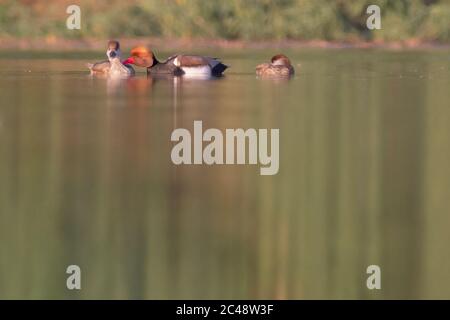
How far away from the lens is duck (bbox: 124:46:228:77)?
2408 cm

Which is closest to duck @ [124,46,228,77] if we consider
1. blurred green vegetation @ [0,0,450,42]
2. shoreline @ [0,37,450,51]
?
shoreline @ [0,37,450,51]

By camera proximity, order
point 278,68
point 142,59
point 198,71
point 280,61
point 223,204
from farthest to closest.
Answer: point 142,59 < point 198,71 < point 280,61 < point 278,68 < point 223,204

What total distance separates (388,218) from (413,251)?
902 millimetres

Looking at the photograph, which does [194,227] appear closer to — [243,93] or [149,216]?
[149,216]

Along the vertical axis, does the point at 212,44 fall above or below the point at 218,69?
above

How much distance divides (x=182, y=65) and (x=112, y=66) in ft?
3.68

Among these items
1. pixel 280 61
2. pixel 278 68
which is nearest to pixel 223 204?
pixel 278 68

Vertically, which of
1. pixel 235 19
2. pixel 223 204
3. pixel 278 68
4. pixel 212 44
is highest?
pixel 235 19

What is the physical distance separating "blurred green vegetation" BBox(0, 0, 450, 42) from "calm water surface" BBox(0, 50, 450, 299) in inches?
685

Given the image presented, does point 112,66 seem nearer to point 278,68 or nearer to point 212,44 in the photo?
point 278,68

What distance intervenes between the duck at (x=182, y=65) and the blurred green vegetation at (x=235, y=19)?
10877 millimetres

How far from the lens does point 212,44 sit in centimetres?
3622

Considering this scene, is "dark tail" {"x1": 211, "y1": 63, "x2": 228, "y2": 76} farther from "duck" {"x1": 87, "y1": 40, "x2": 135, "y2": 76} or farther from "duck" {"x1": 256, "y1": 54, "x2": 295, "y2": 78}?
"duck" {"x1": 87, "y1": 40, "x2": 135, "y2": 76}

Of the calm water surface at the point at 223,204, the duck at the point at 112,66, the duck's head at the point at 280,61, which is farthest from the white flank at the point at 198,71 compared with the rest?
the calm water surface at the point at 223,204
